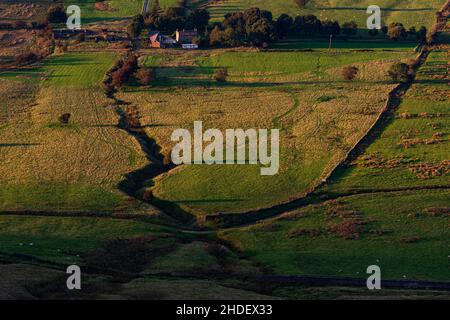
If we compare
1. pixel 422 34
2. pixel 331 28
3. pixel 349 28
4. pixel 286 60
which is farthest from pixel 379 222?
pixel 349 28

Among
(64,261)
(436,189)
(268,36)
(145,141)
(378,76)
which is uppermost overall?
(268,36)

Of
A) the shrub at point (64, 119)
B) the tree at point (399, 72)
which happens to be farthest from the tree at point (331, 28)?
the shrub at point (64, 119)

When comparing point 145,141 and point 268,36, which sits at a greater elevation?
point 268,36

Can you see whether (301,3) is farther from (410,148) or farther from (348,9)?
(410,148)

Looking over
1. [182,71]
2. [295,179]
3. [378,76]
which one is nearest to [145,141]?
[295,179]

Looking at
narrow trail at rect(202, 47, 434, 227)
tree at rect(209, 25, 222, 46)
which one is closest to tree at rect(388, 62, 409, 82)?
narrow trail at rect(202, 47, 434, 227)

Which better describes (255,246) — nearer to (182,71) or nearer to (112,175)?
(112,175)
